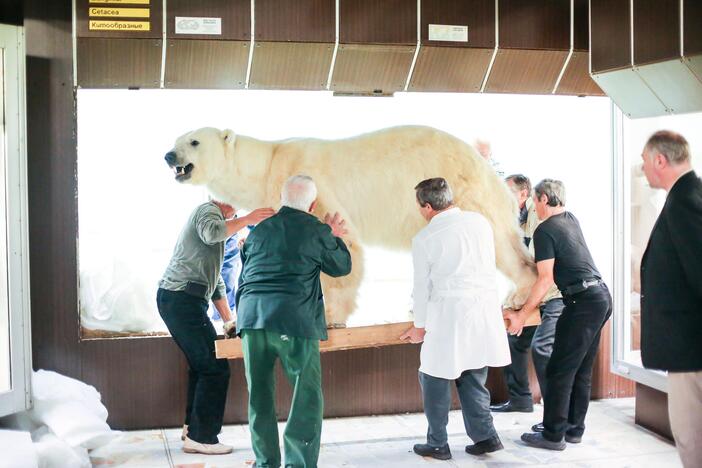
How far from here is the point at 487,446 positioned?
15.7 feet

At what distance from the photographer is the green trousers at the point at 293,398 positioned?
163 inches

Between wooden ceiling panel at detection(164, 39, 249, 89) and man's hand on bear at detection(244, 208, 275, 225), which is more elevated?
wooden ceiling panel at detection(164, 39, 249, 89)

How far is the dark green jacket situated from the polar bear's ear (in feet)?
3.90

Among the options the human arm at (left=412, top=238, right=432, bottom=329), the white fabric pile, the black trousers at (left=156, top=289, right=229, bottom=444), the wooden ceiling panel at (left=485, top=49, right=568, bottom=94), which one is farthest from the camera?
the wooden ceiling panel at (left=485, top=49, right=568, bottom=94)

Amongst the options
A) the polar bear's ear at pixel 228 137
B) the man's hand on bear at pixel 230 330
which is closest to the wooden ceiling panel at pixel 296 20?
the polar bear's ear at pixel 228 137

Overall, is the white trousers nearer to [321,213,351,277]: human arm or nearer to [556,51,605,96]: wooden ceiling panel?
[321,213,351,277]: human arm

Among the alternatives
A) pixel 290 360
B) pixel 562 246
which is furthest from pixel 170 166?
pixel 562 246

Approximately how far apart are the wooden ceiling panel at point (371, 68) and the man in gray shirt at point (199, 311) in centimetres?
118

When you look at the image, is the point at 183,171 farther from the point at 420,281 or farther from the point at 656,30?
the point at 656,30

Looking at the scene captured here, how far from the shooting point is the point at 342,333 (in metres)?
5.00

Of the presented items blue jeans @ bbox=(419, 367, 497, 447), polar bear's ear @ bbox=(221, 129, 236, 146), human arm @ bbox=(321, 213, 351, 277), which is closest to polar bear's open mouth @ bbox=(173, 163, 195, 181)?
polar bear's ear @ bbox=(221, 129, 236, 146)

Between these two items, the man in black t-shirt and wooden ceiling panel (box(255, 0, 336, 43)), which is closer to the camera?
the man in black t-shirt

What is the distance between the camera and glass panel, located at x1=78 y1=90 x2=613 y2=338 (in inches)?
203

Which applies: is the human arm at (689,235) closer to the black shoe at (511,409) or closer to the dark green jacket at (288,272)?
the dark green jacket at (288,272)
